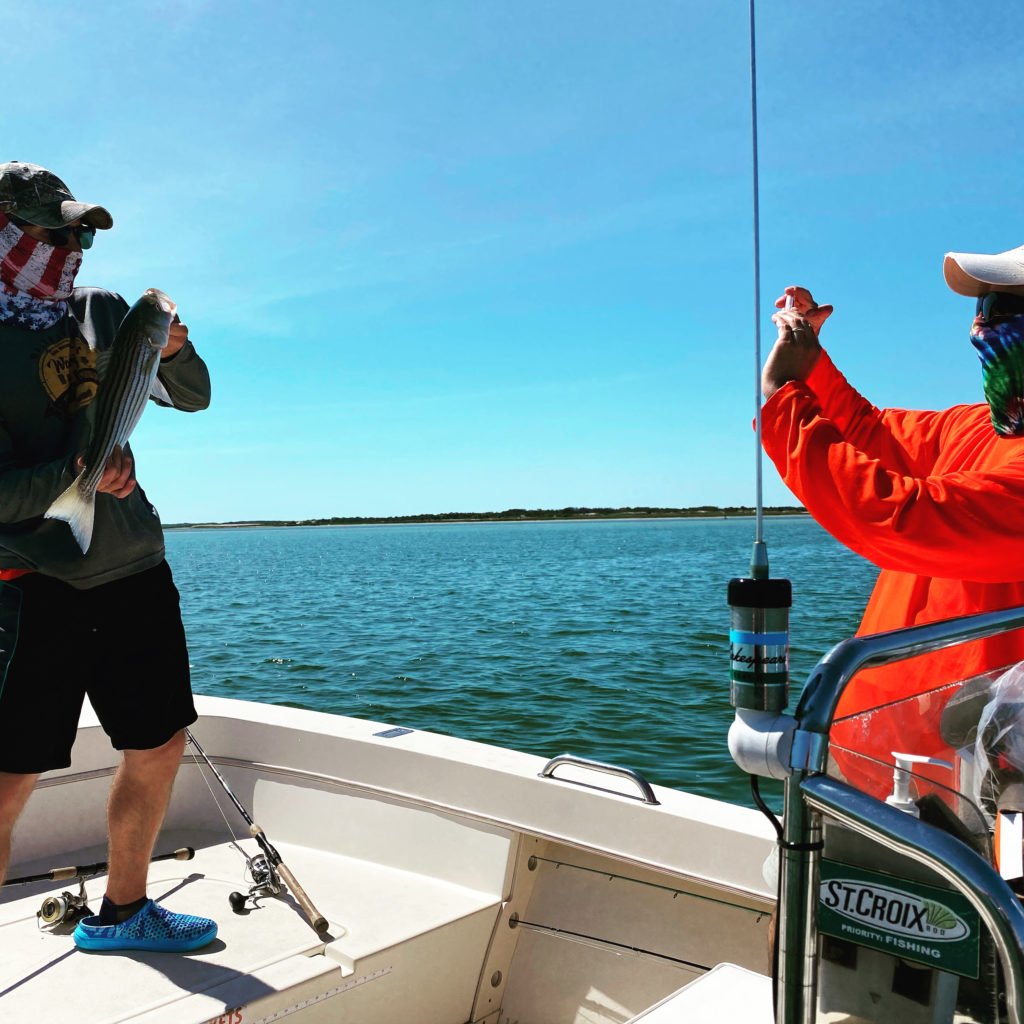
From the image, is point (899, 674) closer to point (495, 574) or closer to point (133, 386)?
point (133, 386)

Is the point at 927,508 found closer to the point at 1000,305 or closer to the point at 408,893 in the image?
the point at 1000,305

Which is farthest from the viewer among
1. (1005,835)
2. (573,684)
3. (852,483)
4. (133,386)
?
(573,684)

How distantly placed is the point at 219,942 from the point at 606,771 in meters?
1.21

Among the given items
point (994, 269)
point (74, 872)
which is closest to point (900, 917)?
point (994, 269)

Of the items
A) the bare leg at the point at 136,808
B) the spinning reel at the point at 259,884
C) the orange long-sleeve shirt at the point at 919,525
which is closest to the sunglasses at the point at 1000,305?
the orange long-sleeve shirt at the point at 919,525

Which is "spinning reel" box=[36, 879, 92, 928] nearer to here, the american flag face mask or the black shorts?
the black shorts

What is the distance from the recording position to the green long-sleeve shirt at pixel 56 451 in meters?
2.02

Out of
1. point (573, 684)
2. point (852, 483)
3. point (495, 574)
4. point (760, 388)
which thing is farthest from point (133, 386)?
point (495, 574)

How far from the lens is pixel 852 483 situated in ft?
4.77

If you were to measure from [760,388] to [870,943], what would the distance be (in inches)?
36.5

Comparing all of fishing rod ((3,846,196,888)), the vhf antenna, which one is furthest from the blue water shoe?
the vhf antenna

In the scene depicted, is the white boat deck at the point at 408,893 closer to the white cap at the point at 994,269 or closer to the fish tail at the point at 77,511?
the fish tail at the point at 77,511

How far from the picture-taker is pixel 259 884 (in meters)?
2.84

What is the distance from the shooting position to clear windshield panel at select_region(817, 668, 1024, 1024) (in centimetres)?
103
